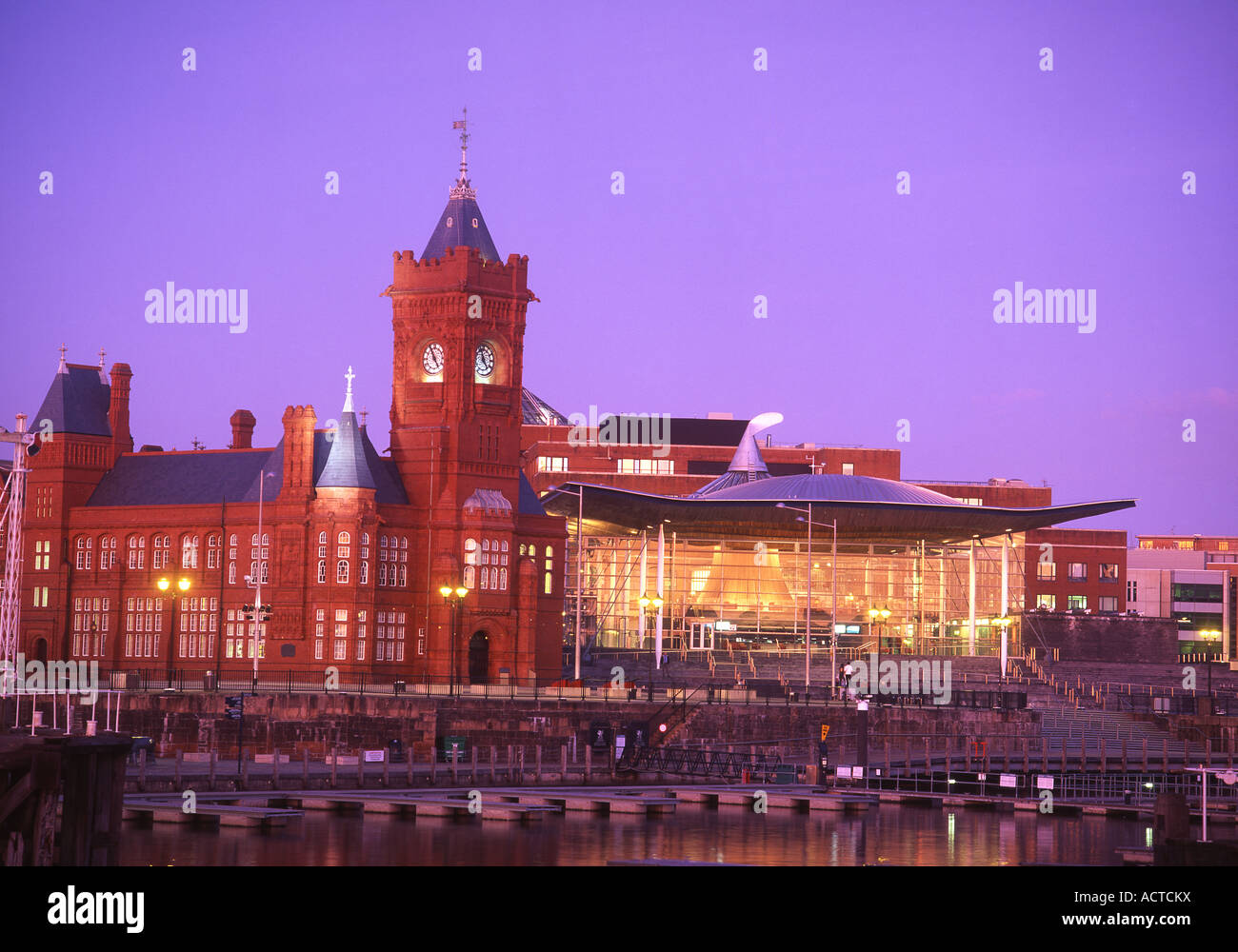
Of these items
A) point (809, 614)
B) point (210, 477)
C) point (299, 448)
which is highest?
point (299, 448)

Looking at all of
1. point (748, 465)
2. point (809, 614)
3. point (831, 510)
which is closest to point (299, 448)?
point (809, 614)

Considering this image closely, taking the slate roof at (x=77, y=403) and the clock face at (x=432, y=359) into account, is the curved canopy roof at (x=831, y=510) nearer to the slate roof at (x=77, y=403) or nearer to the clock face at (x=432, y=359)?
the clock face at (x=432, y=359)

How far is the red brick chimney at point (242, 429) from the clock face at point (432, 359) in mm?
14000

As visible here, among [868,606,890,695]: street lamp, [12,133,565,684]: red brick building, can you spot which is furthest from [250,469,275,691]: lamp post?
[868,606,890,695]: street lamp

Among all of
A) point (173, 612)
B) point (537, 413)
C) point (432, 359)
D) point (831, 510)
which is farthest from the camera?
point (537, 413)

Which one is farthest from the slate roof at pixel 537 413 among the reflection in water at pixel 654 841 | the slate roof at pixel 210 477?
the reflection in water at pixel 654 841

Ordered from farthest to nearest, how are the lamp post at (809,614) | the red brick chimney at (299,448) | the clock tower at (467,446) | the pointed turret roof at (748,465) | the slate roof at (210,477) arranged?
the pointed turret roof at (748,465) < the slate roof at (210,477) < the clock tower at (467,446) < the red brick chimney at (299,448) < the lamp post at (809,614)

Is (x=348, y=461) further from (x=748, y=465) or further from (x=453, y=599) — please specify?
(x=748, y=465)

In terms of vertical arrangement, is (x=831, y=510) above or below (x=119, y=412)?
below

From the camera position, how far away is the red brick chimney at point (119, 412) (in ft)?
339

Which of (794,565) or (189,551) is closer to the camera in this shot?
(189,551)

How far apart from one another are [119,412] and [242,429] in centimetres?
646

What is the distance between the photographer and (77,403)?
338 ft
